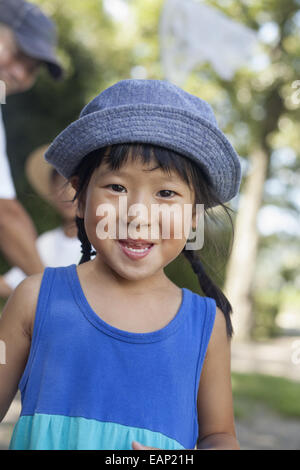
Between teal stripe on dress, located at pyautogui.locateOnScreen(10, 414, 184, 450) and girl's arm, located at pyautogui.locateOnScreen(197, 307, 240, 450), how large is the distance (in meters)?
0.18

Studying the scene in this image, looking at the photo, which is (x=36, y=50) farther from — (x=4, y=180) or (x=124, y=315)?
(x=124, y=315)

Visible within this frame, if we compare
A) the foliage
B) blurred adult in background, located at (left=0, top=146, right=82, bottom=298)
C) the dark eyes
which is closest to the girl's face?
the dark eyes

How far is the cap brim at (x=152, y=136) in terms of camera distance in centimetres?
118

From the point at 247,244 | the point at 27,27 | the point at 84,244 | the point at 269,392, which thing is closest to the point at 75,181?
the point at 84,244

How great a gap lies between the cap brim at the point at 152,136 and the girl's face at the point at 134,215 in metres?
0.06

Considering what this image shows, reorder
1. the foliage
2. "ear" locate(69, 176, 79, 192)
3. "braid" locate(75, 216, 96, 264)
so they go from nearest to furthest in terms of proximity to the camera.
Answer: "ear" locate(69, 176, 79, 192)
"braid" locate(75, 216, 96, 264)
the foliage

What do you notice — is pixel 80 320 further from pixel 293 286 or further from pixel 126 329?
pixel 293 286

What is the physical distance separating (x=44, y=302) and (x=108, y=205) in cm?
28

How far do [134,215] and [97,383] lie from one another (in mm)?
387

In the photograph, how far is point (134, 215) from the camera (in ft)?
3.83

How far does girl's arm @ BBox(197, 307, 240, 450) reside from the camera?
132 centimetres

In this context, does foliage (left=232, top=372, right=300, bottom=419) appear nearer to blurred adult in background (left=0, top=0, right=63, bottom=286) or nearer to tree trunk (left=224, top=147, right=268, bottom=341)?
blurred adult in background (left=0, top=0, right=63, bottom=286)

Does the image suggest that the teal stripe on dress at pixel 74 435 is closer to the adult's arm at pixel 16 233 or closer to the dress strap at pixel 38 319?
the dress strap at pixel 38 319

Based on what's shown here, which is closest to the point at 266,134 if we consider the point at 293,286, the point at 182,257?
the point at 293,286
